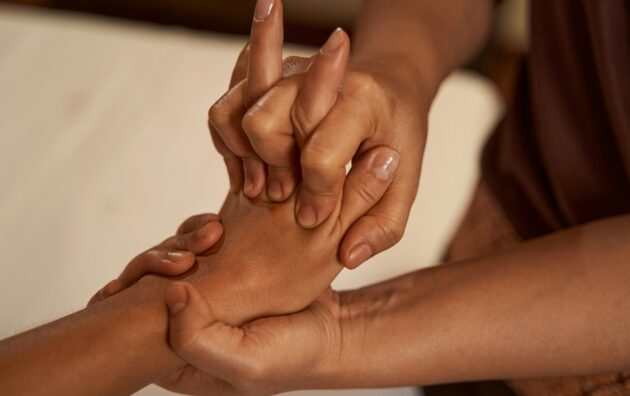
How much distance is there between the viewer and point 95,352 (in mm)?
688

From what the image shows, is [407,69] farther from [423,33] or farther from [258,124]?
[258,124]

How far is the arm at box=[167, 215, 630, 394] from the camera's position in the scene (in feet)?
2.29

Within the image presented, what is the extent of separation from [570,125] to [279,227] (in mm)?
407

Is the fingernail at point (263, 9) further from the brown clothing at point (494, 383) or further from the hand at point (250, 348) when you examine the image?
the brown clothing at point (494, 383)

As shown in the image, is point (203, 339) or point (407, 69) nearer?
point (203, 339)

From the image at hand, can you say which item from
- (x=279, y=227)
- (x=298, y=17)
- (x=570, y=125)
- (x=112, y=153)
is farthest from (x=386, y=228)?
(x=298, y=17)

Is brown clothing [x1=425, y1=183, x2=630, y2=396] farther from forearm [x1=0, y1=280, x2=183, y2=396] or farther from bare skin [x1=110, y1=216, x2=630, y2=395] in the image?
forearm [x1=0, y1=280, x2=183, y2=396]

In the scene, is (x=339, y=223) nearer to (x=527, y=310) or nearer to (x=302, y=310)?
(x=302, y=310)

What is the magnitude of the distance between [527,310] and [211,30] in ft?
6.69

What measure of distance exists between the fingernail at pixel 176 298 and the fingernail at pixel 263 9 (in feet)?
0.90

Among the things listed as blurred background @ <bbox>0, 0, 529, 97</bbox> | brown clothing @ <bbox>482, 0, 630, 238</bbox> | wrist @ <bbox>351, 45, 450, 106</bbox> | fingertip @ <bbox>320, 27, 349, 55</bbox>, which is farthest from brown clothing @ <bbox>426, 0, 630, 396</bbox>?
blurred background @ <bbox>0, 0, 529, 97</bbox>

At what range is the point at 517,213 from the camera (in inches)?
37.5

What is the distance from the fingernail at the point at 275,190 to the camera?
75 centimetres

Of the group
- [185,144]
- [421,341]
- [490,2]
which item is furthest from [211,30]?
[421,341]
